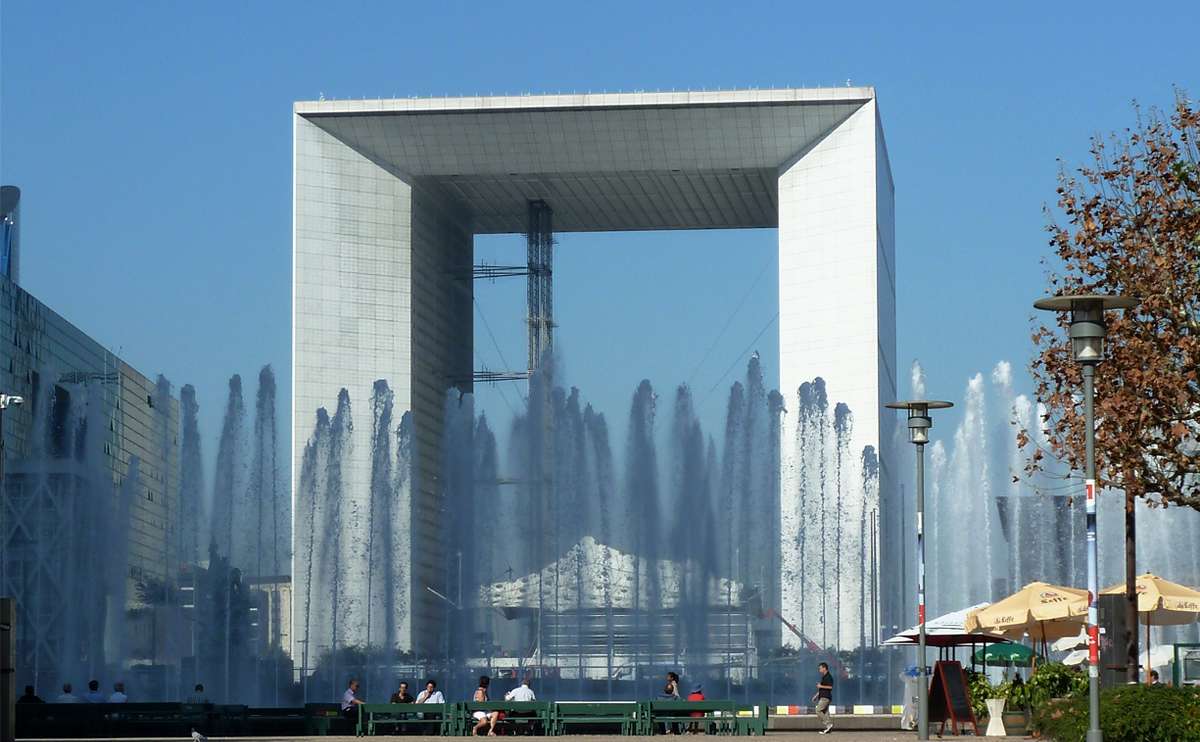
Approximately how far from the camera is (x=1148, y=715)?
2242 centimetres

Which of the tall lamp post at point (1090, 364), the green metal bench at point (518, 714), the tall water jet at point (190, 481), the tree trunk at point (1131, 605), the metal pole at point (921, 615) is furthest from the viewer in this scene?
the tall water jet at point (190, 481)

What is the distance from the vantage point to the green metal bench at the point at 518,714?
31562mm

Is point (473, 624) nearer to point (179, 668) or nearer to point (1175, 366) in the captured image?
point (179, 668)

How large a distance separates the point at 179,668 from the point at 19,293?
52.7 meters

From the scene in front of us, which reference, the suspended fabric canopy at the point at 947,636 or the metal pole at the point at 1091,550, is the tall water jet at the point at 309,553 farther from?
the metal pole at the point at 1091,550

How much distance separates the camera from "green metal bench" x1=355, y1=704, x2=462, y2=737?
105 ft

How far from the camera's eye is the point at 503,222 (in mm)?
98438

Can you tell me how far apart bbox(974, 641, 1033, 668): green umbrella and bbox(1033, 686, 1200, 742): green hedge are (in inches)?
603

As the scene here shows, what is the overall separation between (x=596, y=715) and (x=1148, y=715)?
11.7 metres

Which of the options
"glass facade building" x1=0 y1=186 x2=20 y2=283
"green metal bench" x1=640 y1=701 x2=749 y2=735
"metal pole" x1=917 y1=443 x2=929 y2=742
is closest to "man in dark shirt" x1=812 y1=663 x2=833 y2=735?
"green metal bench" x1=640 y1=701 x2=749 y2=735

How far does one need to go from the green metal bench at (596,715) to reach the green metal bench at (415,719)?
156 centimetres

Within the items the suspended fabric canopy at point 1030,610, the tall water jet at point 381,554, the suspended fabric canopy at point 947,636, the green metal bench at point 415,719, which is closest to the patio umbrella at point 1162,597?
the suspended fabric canopy at point 1030,610

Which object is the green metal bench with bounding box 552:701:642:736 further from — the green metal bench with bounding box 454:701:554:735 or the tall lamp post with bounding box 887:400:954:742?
the tall lamp post with bounding box 887:400:954:742

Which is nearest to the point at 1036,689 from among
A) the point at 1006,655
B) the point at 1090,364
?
the point at 1006,655
